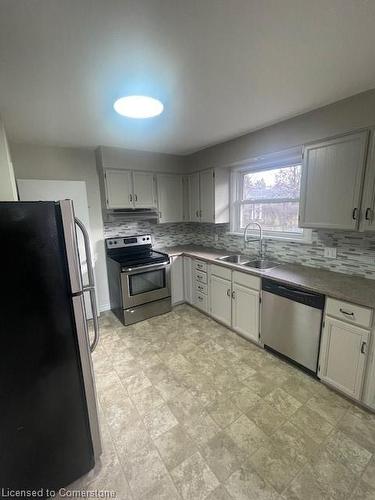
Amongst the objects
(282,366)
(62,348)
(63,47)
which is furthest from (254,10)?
(282,366)

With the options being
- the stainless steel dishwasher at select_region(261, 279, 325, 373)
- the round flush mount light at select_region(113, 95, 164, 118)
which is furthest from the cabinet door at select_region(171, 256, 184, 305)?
the round flush mount light at select_region(113, 95, 164, 118)

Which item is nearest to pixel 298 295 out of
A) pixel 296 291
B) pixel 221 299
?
pixel 296 291

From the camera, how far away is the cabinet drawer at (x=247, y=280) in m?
2.40

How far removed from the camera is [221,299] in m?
2.91

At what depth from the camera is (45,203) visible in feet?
3.51

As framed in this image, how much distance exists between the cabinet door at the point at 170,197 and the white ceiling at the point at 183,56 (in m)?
1.39

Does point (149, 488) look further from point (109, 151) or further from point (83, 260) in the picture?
point (109, 151)

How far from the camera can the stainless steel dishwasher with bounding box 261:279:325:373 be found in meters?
1.94

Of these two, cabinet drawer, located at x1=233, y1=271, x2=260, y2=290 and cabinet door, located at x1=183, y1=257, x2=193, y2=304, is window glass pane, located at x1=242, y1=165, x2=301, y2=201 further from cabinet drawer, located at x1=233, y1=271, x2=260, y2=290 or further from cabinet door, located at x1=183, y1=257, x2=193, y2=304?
cabinet door, located at x1=183, y1=257, x2=193, y2=304

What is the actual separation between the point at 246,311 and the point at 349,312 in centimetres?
106

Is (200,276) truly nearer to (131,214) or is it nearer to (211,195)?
(211,195)

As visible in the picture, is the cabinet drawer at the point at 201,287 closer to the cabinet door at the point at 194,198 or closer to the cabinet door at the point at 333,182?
the cabinet door at the point at 194,198

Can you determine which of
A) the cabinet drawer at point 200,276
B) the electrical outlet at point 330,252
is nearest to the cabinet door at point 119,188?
the cabinet drawer at point 200,276

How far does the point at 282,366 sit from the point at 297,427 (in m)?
0.64
